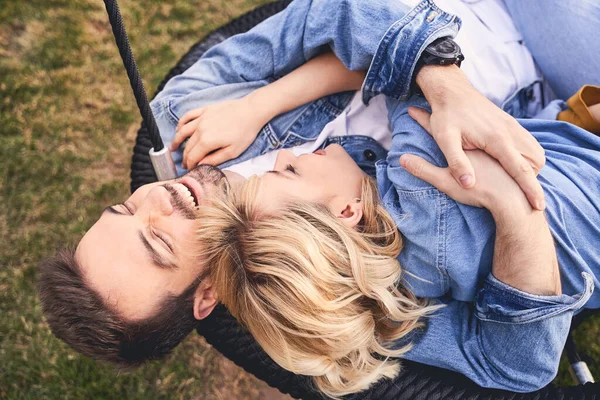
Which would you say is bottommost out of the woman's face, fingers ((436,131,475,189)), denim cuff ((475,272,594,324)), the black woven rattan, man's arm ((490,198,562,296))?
the black woven rattan

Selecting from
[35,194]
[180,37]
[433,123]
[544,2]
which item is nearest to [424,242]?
[433,123]

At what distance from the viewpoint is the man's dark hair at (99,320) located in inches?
Answer: 47.8

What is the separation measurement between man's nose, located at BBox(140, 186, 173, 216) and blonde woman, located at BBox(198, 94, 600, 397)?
3.2 inches

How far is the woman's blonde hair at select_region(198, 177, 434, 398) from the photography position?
120cm

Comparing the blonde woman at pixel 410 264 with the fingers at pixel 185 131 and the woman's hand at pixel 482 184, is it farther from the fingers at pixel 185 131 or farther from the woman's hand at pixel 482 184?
the fingers at pixel 185 131

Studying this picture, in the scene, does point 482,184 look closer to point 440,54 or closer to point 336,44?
point 440,54

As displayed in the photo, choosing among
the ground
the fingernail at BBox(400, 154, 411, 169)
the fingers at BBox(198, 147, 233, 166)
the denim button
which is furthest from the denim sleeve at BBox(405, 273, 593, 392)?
the ground

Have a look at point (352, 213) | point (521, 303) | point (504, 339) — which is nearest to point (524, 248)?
point (521, 303)

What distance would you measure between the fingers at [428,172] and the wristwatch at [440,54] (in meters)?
0.26

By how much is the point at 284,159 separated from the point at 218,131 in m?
0.22

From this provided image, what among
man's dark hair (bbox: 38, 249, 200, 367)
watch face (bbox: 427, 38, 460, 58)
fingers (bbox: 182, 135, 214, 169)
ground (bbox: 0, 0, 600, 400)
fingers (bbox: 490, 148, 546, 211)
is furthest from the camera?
ground (bbox: 0, 0, 600, 400)

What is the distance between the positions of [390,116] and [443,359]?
665mm

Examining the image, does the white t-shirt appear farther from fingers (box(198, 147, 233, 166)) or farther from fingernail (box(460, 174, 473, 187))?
fingernail (box(460, 174, 473, 187))

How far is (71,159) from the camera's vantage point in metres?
2.45
